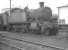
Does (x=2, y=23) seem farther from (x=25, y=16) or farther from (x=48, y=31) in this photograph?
(x=48, y=31)

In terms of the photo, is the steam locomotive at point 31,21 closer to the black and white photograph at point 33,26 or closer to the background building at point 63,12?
the black and white photograph at point 33,26

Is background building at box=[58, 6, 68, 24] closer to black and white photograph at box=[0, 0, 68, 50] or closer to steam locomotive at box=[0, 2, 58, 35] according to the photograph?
black and white photograph at box=[0, 0, 68, 50]

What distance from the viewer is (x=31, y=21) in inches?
534

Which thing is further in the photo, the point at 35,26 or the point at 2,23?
the point at 2,23

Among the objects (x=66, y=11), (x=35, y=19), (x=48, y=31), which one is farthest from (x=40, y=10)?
(x=66, y=11)

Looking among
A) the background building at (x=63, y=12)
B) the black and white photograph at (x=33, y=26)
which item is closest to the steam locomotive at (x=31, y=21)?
the black and white photograph at (x=33, y=26)

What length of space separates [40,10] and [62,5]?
20485 millimetres

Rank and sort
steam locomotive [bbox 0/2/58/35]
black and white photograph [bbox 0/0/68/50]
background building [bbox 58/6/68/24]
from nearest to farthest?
black and white photograph [bbox 0/0/68/50] < steam locomotive [bbox 0/2/58/35] < background building [bbox 58/6/68/24]

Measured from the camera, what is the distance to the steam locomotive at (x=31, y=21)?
39.7 feet

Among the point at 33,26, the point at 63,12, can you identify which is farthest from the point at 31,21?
the point at 63,12

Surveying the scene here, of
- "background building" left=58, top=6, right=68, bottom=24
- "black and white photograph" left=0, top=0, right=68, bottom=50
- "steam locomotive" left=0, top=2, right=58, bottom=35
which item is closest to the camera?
"black and white photograph" left=0, top=0, right=68, bottom=50

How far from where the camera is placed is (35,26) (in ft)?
40.7

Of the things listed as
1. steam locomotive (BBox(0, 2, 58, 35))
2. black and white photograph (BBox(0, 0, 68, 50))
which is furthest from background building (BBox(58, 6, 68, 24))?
steam locomotive (BBox(0, 2, 58, 35))

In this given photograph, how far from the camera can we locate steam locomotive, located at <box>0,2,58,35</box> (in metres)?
12.1
